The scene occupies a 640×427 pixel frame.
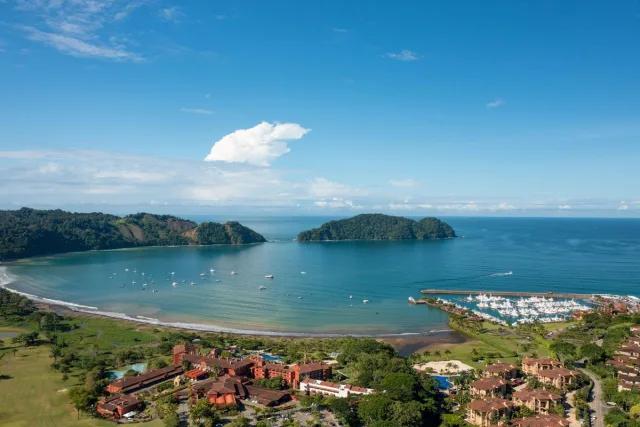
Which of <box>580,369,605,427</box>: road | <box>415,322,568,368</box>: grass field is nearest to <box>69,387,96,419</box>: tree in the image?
<box>415,322,568,368</box>: grass field

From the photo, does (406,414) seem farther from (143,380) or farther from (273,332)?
(273,332)

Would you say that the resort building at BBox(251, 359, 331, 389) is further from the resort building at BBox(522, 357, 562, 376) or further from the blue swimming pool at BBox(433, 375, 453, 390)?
the resort building at BBox(522, 357, 562, 376)

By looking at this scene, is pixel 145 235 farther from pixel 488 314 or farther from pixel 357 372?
pixel 357 372

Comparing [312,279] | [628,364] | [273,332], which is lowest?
[273,332]

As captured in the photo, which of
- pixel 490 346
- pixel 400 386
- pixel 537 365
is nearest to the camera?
pixel 400 386

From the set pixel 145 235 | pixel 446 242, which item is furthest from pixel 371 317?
pixel 145 235

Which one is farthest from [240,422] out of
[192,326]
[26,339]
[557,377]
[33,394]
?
[26,339]
